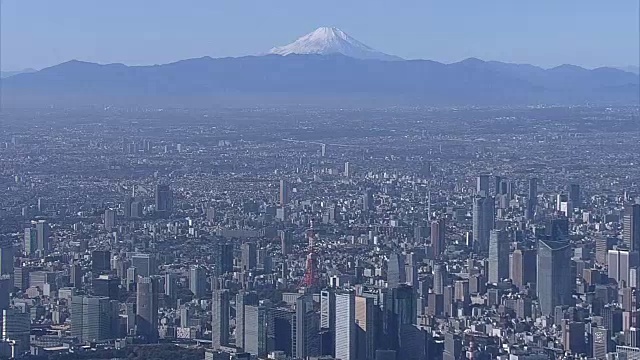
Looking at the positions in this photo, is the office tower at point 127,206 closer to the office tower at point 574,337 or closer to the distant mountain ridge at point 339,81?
the office tower at point 574,337

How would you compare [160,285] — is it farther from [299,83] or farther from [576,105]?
[299,83]

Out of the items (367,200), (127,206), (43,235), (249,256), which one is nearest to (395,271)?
(249,256)

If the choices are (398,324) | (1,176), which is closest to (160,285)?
(398,324)

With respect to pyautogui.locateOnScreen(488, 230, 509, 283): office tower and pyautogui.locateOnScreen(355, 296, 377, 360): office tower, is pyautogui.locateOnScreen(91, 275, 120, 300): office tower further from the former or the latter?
pyautogui.locateOnScreen(488, 230, 509, 283): office tower

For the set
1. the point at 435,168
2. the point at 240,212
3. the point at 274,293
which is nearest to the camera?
the point at 274,293

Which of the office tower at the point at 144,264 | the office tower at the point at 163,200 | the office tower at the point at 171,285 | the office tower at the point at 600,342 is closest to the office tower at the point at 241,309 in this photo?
the office tower at the point at 171,285

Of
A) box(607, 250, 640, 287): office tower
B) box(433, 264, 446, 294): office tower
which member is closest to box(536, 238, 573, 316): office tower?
box(607, 250, 640, 287): office tower
